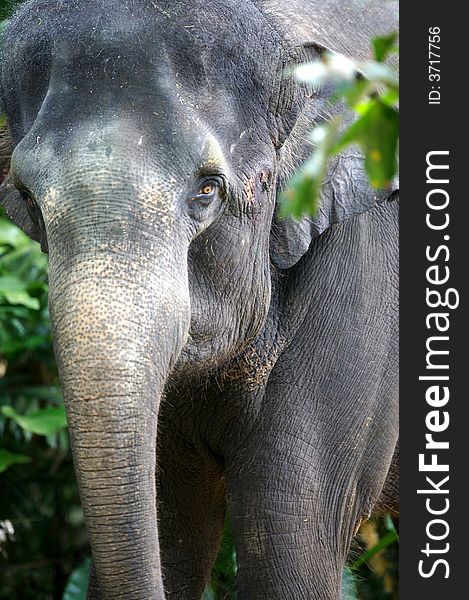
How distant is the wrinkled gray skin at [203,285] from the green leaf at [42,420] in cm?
136

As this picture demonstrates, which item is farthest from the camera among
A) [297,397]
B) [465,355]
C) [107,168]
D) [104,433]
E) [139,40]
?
[297,397]

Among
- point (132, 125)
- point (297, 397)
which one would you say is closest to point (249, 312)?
point (297, 397)

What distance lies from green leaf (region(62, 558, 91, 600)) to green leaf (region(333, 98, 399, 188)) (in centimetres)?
398

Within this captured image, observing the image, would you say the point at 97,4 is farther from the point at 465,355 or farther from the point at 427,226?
the point at 465,355

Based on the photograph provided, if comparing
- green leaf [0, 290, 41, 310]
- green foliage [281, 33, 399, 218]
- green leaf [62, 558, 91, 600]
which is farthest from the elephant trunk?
green leaf [62, 558, 91, 600]

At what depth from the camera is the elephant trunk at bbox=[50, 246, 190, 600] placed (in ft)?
7.46

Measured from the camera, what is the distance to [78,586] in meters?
5.19

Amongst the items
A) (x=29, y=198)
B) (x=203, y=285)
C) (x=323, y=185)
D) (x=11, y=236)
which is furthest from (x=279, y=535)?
(x=11, y=236)

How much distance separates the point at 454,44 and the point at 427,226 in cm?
45

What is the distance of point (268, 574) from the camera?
3246 millimetres

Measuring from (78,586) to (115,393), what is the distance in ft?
10.2

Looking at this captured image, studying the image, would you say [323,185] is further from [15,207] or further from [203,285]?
[15,207]

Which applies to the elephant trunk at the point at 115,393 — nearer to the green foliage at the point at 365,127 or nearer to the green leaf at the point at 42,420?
the green foliage at the point at 365,127

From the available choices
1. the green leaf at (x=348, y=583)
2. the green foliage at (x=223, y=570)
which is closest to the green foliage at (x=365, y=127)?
the green leaf at (x=348, y=583)
